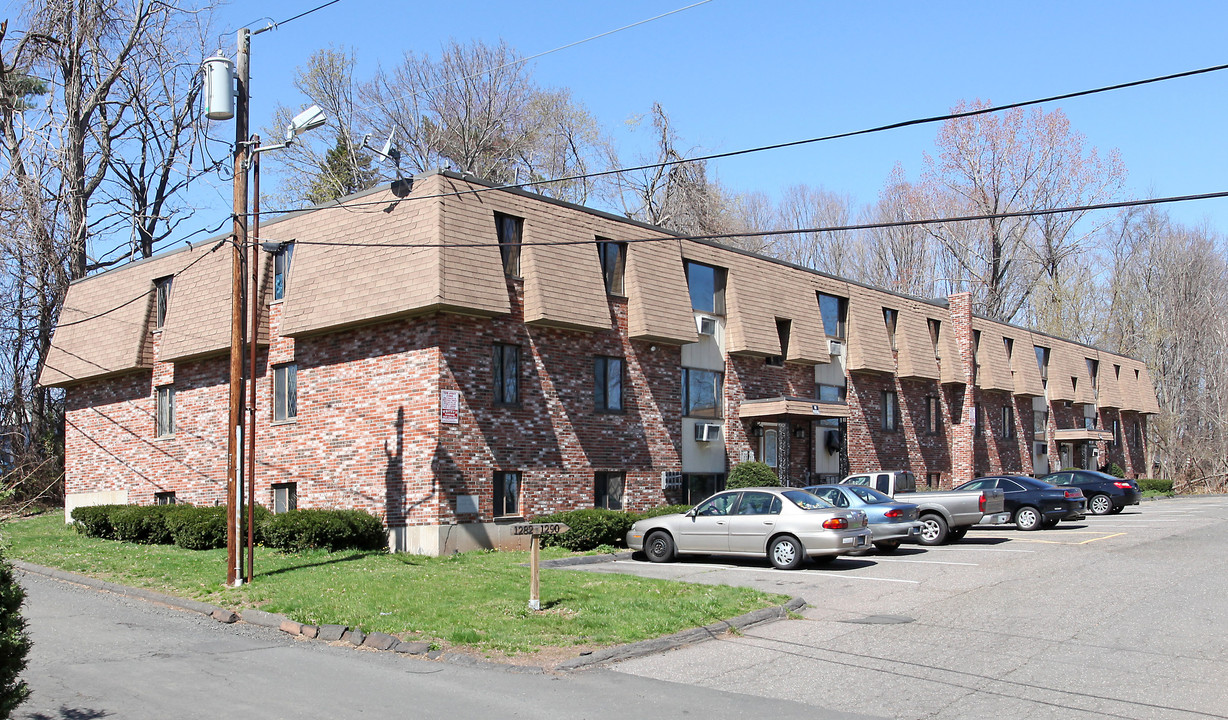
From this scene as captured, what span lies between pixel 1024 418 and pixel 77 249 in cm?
3929

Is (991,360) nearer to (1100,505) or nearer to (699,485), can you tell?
(1100,505)

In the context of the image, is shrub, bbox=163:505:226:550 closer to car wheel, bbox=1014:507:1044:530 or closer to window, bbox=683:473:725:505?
window, bbox=683:473:725:505

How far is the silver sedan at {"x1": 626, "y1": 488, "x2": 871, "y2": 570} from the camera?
1764 centimetres

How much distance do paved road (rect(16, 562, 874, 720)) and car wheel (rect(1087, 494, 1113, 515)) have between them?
1114 inches

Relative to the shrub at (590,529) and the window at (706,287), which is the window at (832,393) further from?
the shrub at (590,529)

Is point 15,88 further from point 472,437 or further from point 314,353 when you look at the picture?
point 472,437

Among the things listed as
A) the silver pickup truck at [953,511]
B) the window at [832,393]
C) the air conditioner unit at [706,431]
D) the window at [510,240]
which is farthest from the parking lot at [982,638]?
the window at [832,393]

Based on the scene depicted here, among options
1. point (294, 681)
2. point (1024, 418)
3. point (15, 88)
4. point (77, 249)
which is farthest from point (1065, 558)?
point (15, 88)

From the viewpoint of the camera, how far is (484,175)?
145ft

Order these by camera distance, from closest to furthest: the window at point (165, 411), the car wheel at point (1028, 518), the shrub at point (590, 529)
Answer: the shrub at point (590, 529) → the car wheel at point (1028, 518) → the window at point (165, 411)

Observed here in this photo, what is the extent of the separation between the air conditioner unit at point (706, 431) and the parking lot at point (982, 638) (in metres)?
6.47

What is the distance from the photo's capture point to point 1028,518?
1045 inches

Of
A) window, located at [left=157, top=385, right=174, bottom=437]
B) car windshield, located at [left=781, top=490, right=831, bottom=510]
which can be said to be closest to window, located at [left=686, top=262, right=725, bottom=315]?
car windshield, located at [left=781, top=490, right=831, bottom=510]

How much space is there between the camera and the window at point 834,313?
32.7 metres
